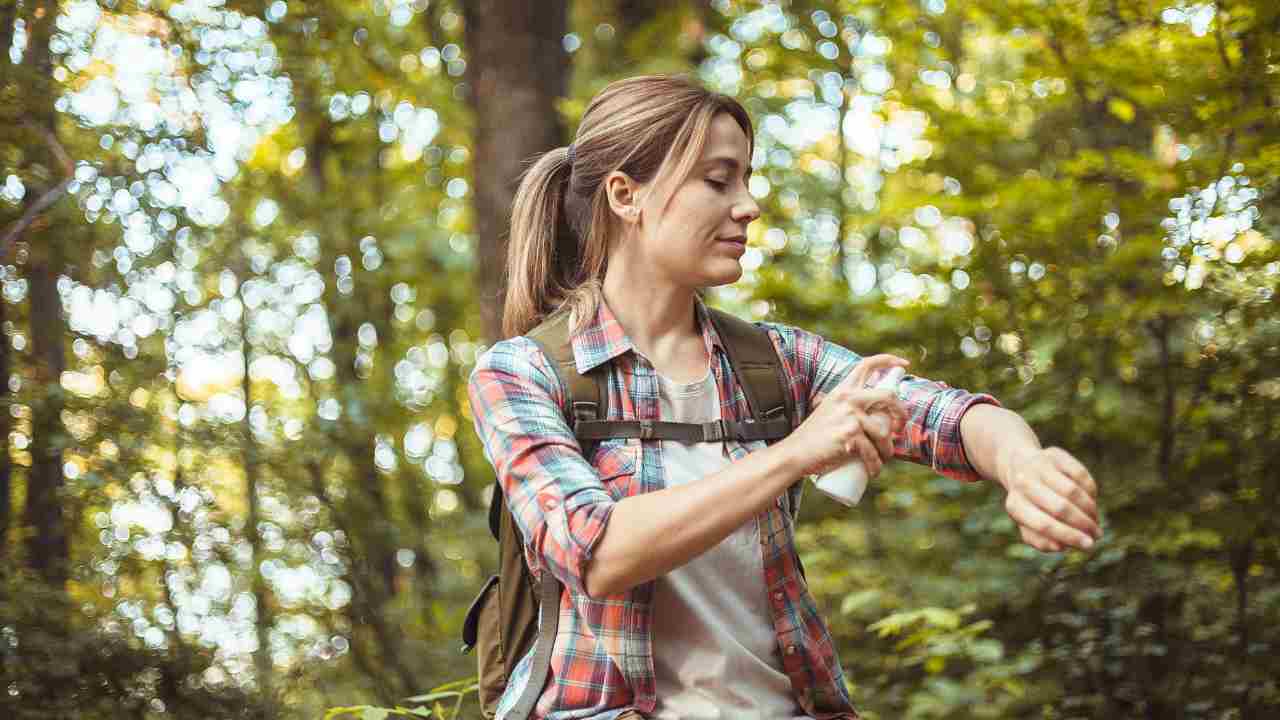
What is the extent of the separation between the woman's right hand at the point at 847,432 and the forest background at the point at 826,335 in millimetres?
1408

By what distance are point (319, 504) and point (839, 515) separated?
9.45 ft

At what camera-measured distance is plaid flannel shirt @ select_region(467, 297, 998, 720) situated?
6.50 feet

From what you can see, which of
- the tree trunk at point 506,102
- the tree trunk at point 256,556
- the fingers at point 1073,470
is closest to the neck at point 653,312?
the fingers at point 1073,470

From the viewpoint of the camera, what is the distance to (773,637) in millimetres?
2188

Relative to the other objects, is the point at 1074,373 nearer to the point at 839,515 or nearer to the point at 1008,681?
the point at 1008,681

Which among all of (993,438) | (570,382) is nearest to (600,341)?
(570,382)

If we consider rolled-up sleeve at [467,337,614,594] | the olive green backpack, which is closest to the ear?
the olive green backpack

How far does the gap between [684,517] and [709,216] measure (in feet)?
2.51

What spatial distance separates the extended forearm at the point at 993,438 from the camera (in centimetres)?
195

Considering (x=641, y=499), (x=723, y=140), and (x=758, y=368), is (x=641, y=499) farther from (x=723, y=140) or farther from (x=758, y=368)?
(x=723, y=140)

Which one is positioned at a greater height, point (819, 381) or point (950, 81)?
point (950, 81)

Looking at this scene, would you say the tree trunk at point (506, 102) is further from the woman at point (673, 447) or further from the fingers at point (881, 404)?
the fingers at point (881, 404)

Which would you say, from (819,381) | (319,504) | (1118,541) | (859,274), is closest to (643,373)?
(819,381)

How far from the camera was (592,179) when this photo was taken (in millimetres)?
2504
